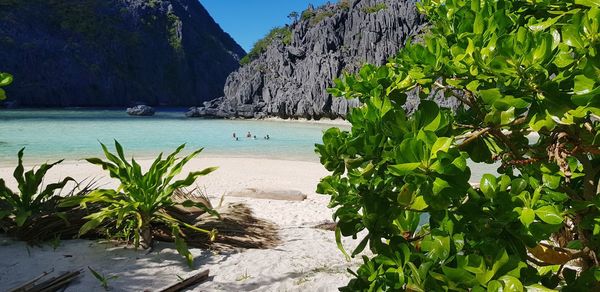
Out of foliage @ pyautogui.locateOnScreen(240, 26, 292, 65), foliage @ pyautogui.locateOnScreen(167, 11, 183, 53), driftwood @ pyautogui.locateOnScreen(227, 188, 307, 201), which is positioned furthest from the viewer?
foliage @ pyautogui.locateOnScreen(167, 11, 183, 53)

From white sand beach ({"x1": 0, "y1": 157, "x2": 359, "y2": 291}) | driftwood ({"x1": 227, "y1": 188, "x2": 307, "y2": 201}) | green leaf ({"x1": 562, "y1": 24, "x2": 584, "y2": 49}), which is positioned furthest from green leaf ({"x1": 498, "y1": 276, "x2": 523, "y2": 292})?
driftwood ({"x1": 227, "y1": 188, "x2": 307, "y2": 201})

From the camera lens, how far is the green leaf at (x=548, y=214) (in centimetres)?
93

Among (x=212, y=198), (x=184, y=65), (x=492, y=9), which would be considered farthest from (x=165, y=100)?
(x=492, y=9)

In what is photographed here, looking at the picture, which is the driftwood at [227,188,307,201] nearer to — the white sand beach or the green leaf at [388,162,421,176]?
the white sand beach

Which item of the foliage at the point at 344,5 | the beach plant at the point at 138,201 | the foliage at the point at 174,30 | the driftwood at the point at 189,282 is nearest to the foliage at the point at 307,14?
the foliage at the point at 344,5

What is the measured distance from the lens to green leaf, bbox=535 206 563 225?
3.04ft

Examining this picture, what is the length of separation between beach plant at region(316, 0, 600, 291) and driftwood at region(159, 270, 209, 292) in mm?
1927

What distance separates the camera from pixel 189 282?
122 inches

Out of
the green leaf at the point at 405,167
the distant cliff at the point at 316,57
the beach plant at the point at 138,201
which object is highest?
the distant cliff at the point at 316,57

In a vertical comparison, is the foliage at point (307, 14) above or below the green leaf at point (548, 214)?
above

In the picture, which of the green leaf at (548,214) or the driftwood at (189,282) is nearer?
the green leaf at (548,214)

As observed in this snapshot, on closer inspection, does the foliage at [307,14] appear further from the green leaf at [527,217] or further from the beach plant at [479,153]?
the green leaf at [527,217]

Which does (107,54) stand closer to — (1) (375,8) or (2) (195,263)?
(1) (375,8)

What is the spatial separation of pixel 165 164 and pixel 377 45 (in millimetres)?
53543
